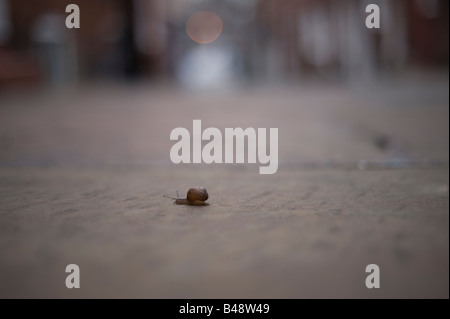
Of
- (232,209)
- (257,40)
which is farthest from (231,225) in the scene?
(257,40)

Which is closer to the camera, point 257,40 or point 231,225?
point 231,225

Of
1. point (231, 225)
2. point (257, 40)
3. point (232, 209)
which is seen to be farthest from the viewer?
point (257, 40)

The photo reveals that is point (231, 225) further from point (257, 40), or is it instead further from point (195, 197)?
point (257, 40)

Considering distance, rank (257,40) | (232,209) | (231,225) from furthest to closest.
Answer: (257,40) → (232,209) → (231,225)

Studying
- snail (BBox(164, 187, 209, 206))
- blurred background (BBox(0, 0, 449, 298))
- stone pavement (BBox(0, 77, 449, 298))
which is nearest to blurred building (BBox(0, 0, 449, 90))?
blurred background (BBox(0, 0, 449, 298))

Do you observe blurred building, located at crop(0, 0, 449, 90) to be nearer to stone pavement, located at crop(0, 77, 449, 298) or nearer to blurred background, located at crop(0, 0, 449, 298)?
blurred background, located at crop(0, 0, 449, 298)

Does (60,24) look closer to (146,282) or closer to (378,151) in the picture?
(378,151)

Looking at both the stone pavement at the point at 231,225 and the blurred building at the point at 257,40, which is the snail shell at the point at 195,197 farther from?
the blurred building at the point at 257,40

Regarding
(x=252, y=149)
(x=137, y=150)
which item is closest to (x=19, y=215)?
(x=137, y=150)
